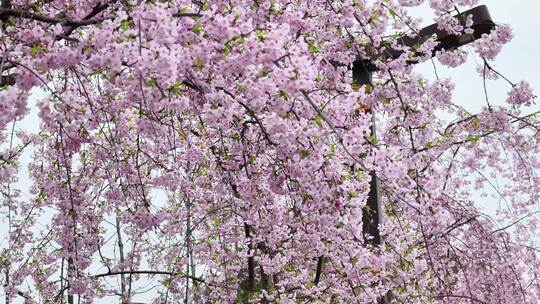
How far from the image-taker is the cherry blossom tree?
98.0 inches

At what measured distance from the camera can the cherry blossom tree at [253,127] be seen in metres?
2.49

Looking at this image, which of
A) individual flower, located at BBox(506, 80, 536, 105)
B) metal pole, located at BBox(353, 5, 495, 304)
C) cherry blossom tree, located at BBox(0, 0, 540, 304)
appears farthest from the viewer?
metal pole, located at BBox(353, 5, 495, 304)

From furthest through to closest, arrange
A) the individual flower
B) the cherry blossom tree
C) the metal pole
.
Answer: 1. the metal pole
2. the individual flower
3. the cherry blossom tree

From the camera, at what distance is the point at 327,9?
368cm

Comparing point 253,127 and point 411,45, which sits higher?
point 411,45

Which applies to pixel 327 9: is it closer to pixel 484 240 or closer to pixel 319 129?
pixel 319 129

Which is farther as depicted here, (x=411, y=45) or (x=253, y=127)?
(x=411, y=45)

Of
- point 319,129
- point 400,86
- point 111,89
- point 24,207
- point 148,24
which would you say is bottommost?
point 319,129

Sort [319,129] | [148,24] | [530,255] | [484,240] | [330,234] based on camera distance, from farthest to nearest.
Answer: [530,255]
[484,240]
[330,234]
[319,129]
[148,24]

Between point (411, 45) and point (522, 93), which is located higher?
point (411, 45)

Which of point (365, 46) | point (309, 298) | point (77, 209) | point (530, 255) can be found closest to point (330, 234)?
point (365, 46)

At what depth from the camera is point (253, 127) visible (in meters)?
3.89

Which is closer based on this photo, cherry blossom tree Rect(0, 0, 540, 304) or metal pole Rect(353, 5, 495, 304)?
cherry blossom tree Rect(0, 0, 540, 304)

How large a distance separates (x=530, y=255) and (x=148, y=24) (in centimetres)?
646
